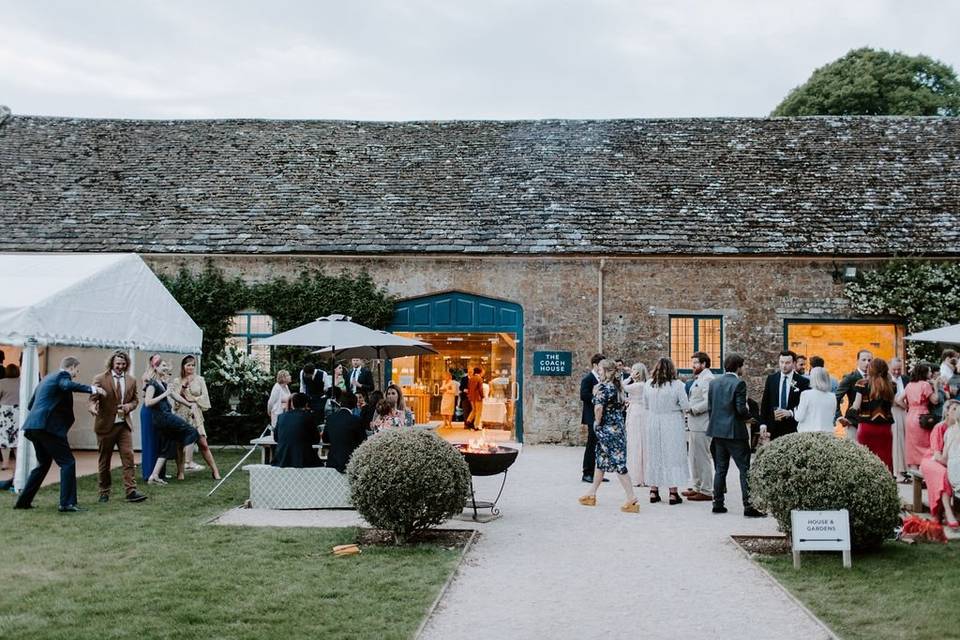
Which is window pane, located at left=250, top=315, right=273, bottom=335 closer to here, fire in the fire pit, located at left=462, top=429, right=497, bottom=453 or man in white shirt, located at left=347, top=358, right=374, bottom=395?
man in white shirt, located at left=347, top=358, right=374, bottom=395

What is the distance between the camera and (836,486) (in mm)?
Result: 7344

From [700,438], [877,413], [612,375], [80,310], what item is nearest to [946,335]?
[877,413]

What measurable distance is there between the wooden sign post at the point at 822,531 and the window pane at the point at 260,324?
13749 millimetres

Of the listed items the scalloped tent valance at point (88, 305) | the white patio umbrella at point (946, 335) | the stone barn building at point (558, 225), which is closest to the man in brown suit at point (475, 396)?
the stone barn building at point (558, 225)

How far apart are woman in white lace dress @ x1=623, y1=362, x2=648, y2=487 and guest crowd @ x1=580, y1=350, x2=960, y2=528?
1cm

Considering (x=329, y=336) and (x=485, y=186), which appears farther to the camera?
(x=485, y=186)

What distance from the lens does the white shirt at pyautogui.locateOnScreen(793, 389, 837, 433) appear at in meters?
9.99

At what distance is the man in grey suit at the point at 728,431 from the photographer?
9.77m

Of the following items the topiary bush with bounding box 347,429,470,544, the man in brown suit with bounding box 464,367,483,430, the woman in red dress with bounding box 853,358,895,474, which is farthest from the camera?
the man in brown suit with bounding box 464,367,483,430

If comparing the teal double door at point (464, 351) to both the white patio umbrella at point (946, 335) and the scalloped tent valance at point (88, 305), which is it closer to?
the scalloped tent valance at point (88, 305)

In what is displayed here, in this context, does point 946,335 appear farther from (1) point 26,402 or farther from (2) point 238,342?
(2) point 238,342

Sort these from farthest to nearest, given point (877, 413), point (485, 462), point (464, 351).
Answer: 1. point (464, 351)
2. point (877, 413)
3. point (485, 462)

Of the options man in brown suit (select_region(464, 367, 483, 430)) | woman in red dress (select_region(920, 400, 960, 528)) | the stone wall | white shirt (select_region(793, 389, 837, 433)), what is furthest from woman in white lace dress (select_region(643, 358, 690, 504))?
man in brown suit (select_region(464, 367, 483, 430))

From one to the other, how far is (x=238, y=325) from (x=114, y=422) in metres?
7.99
